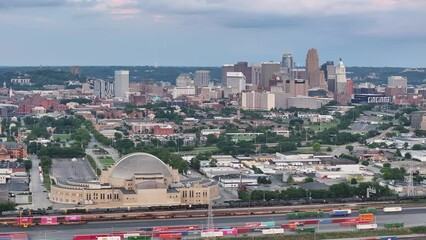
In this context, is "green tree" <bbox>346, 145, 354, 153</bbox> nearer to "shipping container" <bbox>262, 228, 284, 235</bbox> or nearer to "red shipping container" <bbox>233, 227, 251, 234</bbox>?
"red shipping container" <bbox>233, 227, 251, 234</bbox>

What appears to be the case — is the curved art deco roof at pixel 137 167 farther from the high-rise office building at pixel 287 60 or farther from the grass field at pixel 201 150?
the high-rise office building at pixel 287 60

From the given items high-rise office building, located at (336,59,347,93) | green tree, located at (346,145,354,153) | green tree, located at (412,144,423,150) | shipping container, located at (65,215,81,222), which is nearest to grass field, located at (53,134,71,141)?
green tree, located at (346,145,354,153)

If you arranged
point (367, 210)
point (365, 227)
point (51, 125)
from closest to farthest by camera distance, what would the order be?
point (365, 227) → point (367, 210) → point (51, 125)

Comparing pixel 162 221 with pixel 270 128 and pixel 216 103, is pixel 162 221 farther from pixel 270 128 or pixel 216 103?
pixel 216 103

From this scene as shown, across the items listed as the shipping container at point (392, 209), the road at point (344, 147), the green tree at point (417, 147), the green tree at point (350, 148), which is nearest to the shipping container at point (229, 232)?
the shipping container at point (392, 209)

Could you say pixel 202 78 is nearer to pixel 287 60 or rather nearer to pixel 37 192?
pixel 287 60

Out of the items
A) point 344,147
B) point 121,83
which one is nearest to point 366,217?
point 344,147
